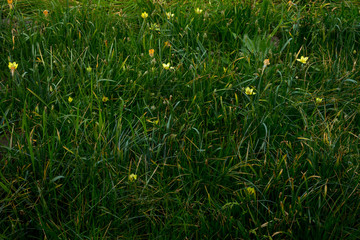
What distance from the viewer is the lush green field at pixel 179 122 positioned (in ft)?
6.11

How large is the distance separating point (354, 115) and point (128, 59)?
144 cm

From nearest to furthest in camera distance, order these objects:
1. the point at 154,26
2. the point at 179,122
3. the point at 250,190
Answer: the point at 250,190 → the point at 179,122 → the point at 154,26

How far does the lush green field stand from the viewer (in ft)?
6.11

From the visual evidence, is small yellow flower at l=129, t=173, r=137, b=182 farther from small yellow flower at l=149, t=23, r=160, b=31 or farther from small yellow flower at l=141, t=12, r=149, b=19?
small yellow flower at l=141, t=12, r=149, b=19

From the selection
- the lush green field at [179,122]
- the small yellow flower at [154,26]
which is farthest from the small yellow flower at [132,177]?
the small yellow flower at [154,26]

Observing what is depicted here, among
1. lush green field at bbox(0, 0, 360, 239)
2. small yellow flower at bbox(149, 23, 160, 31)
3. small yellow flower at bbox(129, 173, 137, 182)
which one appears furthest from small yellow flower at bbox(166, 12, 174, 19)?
small yellow flower at bbox(129, 173, 137, 182)

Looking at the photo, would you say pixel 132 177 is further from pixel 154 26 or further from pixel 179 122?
pixel 154 26

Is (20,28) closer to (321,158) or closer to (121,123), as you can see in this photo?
(121,123)

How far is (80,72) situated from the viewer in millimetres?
2529

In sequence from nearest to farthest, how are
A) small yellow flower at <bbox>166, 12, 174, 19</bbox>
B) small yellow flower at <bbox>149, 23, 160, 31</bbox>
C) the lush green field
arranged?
the lush green field
small yellow flower at <bbox>149, 23, 160, 31</bbox>
small yellow flower at <bbox>166, 12, 174, 19</bbox>

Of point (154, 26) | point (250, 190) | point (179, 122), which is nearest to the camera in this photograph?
point (250, 190)

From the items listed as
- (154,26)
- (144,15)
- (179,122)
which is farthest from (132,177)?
(144,15)

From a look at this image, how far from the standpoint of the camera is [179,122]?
7.47 feet

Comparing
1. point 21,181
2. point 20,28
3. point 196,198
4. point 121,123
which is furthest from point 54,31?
point 196,198
